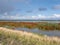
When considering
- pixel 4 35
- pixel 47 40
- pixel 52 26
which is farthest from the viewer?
pixel 4 35

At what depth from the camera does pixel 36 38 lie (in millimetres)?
6855

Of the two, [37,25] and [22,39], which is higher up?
[37,25]

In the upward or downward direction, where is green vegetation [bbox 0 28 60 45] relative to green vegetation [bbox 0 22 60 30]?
downward

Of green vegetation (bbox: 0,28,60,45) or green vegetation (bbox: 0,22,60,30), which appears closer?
green vegetation (bbox: 0,28,60,45)

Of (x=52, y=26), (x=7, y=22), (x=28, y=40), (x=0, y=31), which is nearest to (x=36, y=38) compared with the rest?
(x=28, y=40)

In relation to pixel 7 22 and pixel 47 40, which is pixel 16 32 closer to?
pixel 7 22

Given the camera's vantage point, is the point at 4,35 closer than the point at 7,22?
No

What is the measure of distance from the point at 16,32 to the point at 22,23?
420 mm

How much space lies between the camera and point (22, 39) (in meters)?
7.07

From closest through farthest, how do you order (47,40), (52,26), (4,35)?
(47,40) < (52,26) < (4,35)

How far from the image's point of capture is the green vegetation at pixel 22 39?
6637mm

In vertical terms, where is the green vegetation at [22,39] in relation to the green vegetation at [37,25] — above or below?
below

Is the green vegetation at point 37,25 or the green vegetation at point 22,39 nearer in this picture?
the green vegetation at point 22,39

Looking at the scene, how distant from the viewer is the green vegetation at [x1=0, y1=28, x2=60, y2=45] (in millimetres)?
6637
